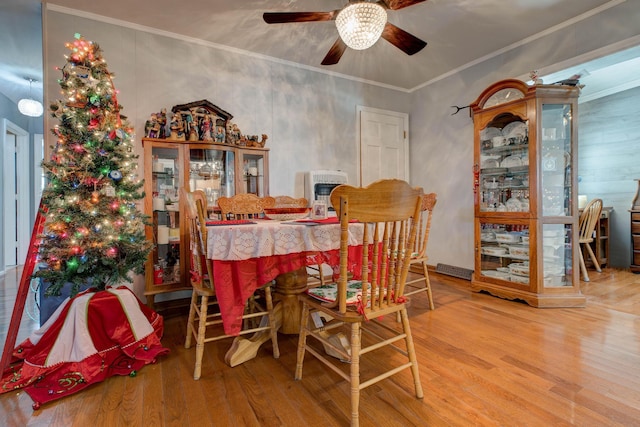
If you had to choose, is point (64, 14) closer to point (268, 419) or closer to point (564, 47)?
point (268, 419)

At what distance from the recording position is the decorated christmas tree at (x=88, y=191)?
1.95 meters

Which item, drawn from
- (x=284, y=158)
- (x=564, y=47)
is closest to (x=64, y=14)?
(x=284, y=158)

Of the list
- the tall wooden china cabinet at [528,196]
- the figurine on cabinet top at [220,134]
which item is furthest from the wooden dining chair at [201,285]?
the tall wooden china cabinet at [528,196]

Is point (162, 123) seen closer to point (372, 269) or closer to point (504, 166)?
point (372, 269)

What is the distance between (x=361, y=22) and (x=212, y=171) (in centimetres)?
189

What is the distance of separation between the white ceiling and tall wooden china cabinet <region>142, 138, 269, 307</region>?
115 cm

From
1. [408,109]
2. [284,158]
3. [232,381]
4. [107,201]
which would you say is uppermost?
[408,109]

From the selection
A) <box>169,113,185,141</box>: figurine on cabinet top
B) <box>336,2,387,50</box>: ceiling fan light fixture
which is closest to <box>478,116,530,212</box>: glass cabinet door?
<box>336,2,387,50</box>: ceiling fan light fixture

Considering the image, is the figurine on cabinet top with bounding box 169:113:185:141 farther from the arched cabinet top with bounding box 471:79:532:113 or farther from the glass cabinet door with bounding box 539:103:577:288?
the glass cabinet door with bounding box 539:103:577:288

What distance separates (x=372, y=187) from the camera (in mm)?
1180

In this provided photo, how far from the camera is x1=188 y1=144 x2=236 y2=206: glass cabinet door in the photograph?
2848mm

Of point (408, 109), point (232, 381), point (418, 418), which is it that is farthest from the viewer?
point (408, 109)

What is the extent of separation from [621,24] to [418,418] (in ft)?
11.6

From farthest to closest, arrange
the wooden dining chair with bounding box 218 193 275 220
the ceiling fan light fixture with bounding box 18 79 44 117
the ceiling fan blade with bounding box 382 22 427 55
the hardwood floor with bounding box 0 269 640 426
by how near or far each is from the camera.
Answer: the ceiling fan light fixture with bounding box 18 79 44 117
the wooden dining chair with bounding box 218 193 275 220
the ceiling fan blade with bounding box 382 22 427 55
the hardwood floor with bounding box 0 269 640 426
